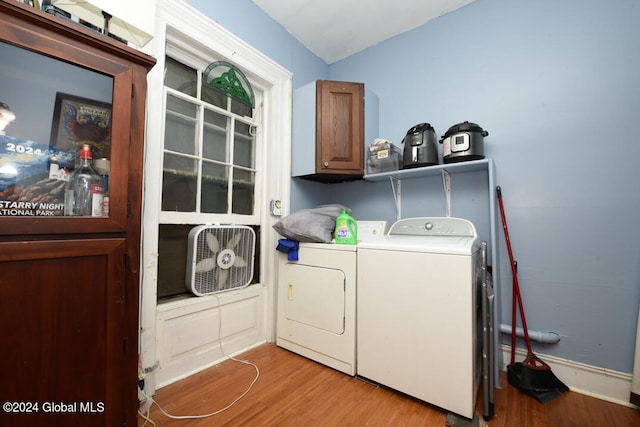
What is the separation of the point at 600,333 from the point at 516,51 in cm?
195

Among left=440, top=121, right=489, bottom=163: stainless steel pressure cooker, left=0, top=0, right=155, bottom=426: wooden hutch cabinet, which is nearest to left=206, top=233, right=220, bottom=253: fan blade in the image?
left=0, top=0, right=155, bottom=426: wooden hutch cabinet

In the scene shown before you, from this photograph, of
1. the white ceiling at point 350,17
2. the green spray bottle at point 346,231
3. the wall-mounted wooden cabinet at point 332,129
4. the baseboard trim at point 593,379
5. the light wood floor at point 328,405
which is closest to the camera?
the light wood floor at point 328,405

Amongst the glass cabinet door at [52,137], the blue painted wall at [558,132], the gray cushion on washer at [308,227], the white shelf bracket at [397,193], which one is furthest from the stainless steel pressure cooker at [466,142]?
the glass cabinet door at [52,137]

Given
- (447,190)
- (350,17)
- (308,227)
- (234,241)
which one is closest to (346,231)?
(308,227)

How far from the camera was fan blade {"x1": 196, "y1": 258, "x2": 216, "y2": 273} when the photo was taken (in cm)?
173

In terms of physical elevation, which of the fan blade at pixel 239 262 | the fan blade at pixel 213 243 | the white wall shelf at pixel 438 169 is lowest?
the fan blade at pixel 239 262

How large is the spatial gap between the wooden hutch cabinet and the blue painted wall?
1.23 metres

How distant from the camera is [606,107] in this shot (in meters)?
1.59

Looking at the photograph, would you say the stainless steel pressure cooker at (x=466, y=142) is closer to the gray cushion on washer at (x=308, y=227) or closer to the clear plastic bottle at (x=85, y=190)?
the gray cushion on washer at (x=308, y=227)

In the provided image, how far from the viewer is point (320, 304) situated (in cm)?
186

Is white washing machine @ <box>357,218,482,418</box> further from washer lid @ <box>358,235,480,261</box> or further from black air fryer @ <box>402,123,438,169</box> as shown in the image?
black air fryer @ <box>402,123,438,169</box>

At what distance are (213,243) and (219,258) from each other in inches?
4.8

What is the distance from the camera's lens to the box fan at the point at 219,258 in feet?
5.59

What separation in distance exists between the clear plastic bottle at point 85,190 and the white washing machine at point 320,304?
1.27m
